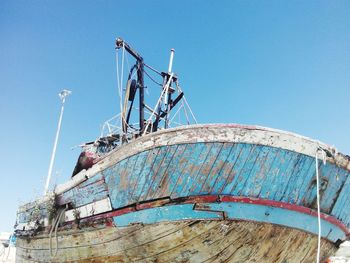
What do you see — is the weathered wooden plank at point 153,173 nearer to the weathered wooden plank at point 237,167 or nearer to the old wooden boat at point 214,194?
the old wooden boat at point 214,194

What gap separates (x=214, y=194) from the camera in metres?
3.63

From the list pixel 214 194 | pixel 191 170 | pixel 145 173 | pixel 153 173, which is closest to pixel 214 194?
pixel 214 194

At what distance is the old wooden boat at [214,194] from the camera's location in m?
3.61

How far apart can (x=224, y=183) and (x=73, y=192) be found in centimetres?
236

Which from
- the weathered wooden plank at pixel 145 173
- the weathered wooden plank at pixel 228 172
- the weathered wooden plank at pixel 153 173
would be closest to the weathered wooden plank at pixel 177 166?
the weathered wooden plank at pixel 153 173

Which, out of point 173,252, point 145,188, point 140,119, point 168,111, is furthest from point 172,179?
point 168,111

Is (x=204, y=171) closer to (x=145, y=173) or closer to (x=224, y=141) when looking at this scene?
(x=224, y=141)

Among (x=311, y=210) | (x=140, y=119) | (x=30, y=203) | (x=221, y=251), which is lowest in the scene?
(x=221, y=251)

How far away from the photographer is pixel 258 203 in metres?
3.67

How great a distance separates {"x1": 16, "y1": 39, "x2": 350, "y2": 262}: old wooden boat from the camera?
11.8 ft

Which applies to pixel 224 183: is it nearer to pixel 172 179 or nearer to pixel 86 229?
pixel 172 179

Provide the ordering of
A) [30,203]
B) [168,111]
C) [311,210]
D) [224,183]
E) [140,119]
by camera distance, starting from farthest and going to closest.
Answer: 1. [168,111]
2. [140,119]
3. [30,203]
4. [311,210]
5. [224,183]

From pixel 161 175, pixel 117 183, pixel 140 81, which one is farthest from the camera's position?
pixel 140 81

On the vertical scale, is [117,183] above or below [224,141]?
Result: below
